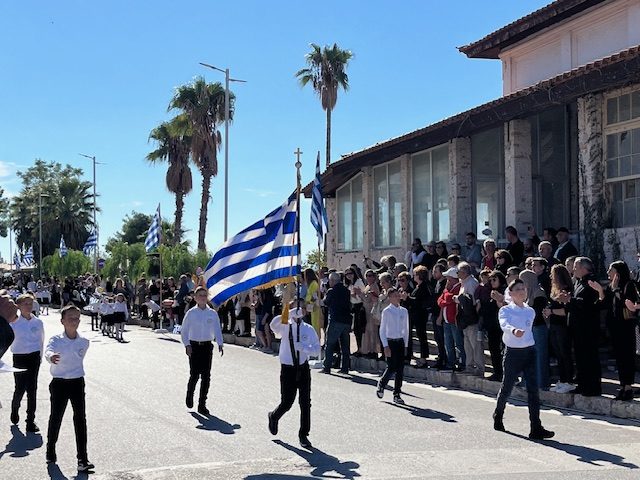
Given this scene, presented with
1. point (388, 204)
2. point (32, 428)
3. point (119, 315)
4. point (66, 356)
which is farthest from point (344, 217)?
point (66, 356)

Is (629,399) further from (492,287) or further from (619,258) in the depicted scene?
(619,258)

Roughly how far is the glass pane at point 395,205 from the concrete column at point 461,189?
300 centimetres

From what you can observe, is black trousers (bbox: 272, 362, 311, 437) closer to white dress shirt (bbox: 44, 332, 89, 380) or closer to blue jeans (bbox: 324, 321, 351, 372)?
white dress shirt (bbox: 44, 332, 89, 380)

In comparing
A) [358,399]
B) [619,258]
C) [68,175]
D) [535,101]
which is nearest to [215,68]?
[535,101]

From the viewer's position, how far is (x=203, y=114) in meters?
44.5

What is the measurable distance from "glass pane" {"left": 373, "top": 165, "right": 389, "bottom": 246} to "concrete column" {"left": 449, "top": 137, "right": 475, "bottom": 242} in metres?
3.91

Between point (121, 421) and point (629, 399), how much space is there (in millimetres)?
6273

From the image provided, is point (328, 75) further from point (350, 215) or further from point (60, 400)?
point (60, 400)

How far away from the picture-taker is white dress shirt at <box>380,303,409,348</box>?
12.0 metres

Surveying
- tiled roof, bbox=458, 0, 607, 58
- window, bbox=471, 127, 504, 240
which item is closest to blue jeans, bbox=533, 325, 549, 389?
window, bbox=471, 127, 504, 240

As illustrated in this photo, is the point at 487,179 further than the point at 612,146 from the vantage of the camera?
Yes

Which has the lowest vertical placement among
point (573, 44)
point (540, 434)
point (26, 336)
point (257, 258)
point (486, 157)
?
point (540, 434)

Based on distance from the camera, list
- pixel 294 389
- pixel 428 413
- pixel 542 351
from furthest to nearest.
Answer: pixel 542 351 → pixel 428 413 → pixel 294 389

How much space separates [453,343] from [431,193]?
9052 millimetres
